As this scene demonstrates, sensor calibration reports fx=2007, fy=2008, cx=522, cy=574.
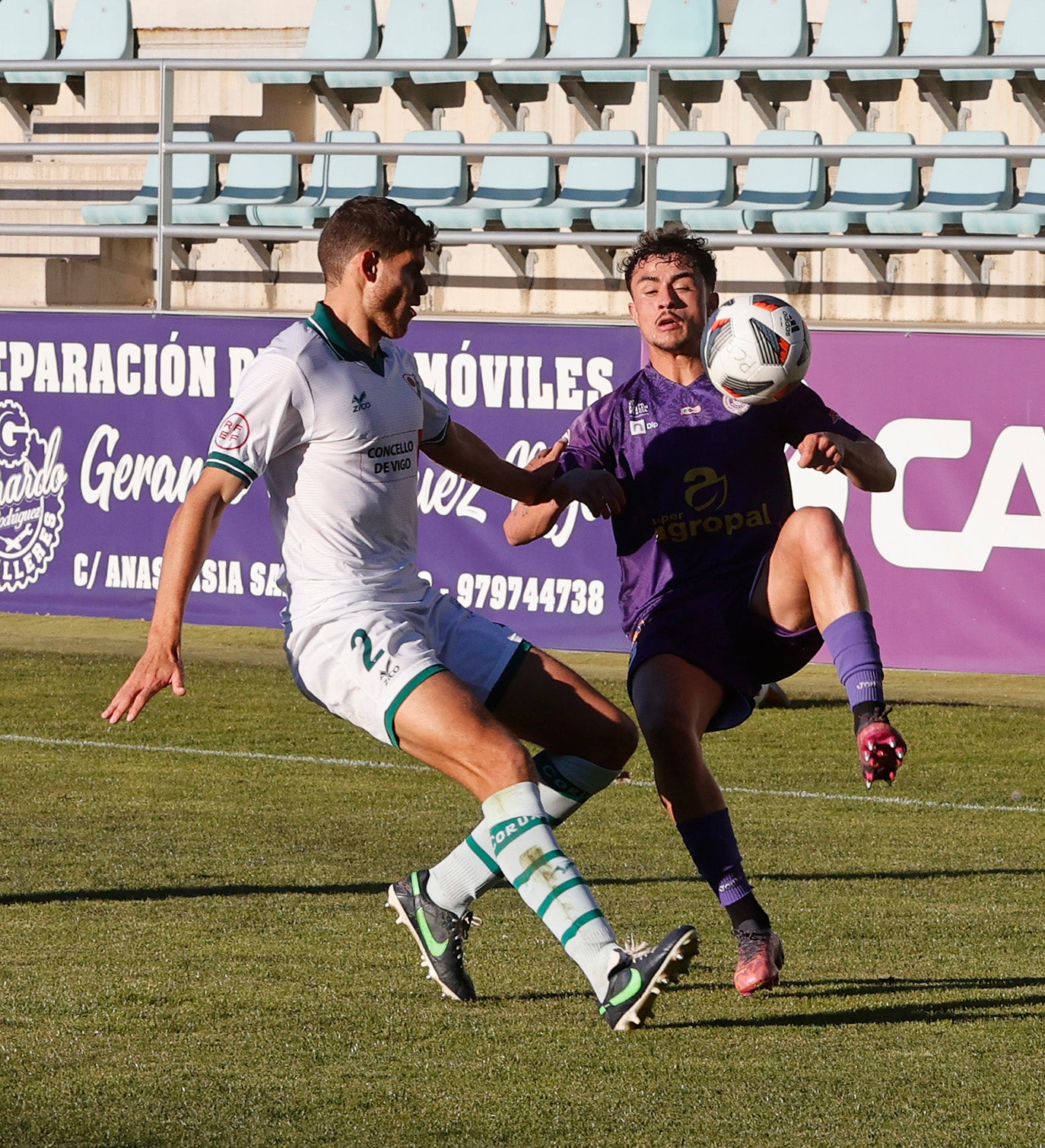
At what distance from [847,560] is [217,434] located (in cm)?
166

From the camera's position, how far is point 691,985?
5.23 meters

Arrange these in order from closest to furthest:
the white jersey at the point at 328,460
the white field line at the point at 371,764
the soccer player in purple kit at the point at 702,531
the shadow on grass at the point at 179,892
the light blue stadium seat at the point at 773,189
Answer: the white jersey at the point at 328,460, the soccer player in purple kit at the point at 702,531, the shadow on grass at the point at 179,892, the white field line at the point at 371,764, the light blue stadium seat at the point at 773,189

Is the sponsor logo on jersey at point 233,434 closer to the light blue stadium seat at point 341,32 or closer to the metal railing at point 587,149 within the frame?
the metal railing at point 587,149

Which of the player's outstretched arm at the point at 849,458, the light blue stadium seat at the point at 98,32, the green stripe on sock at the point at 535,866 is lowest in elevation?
the green stripe on sock at the point at 535,866

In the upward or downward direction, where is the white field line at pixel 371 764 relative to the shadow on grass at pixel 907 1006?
downward

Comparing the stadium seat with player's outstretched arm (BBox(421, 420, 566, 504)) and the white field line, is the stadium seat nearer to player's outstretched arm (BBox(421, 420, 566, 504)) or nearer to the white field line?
the white field line

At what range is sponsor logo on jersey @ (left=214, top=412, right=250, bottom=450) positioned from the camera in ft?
15.7

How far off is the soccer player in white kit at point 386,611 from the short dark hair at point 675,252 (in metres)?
0.73

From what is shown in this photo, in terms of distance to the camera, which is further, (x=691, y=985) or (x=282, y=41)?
(x=282, y=41)

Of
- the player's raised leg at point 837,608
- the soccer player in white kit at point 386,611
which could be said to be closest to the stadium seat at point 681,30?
the player's raised leg at point 837,608

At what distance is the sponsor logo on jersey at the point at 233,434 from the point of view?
4789 mm

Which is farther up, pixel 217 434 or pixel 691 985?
pixel 217 434

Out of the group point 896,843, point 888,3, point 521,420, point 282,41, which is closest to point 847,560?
point 896,843

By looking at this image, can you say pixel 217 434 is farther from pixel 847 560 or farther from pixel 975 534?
pixel 975 534
